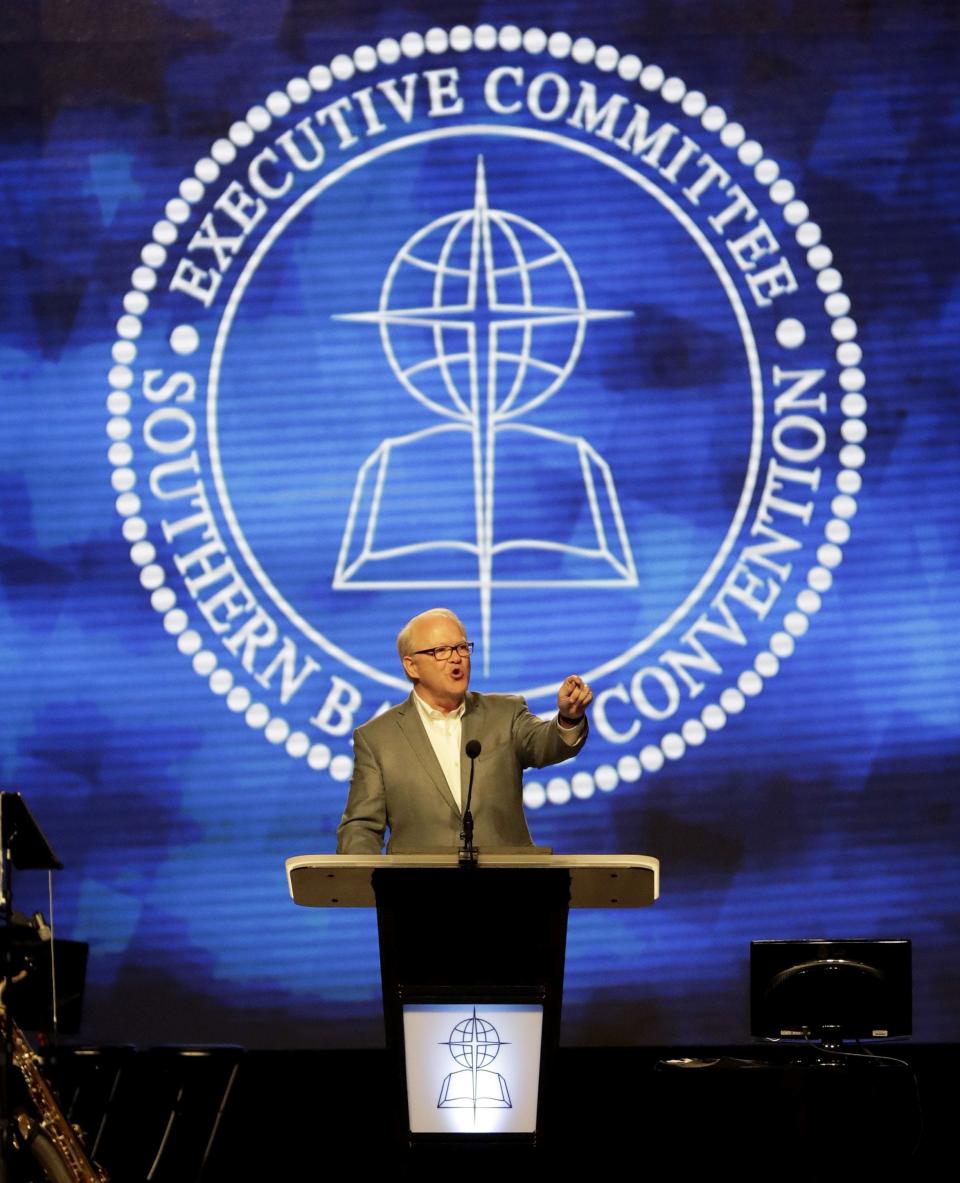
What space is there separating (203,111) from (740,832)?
2853 mm

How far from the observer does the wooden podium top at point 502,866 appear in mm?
3516

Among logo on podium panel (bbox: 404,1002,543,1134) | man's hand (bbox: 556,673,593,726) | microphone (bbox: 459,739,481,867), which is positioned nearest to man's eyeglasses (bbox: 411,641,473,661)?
man's hand (bbox: 556,673,593,726)

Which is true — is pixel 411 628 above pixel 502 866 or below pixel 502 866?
above

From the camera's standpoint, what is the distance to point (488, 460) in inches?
216

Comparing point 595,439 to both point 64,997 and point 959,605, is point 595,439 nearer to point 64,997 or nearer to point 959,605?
point 959,605

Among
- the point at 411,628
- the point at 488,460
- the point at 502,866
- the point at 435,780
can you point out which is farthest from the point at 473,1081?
the point at 488,460

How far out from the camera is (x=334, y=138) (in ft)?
18.2

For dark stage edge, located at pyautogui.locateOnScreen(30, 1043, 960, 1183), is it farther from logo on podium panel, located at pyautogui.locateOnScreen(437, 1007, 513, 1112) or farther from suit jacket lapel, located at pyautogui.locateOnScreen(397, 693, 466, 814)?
logo on podium panel, located at pyautogui.locateOnScreen(437, 1007, 513, 1112)

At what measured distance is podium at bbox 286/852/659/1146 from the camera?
354cm

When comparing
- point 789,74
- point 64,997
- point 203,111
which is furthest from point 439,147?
point 64,997

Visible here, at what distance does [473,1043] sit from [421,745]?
0.96 metres

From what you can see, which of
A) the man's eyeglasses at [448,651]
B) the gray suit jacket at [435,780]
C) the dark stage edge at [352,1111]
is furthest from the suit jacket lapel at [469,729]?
the dark stage edge at [352,1111]

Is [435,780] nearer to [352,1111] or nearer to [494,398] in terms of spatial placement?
[352,1111]

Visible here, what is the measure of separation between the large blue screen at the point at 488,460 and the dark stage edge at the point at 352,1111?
141 mm
